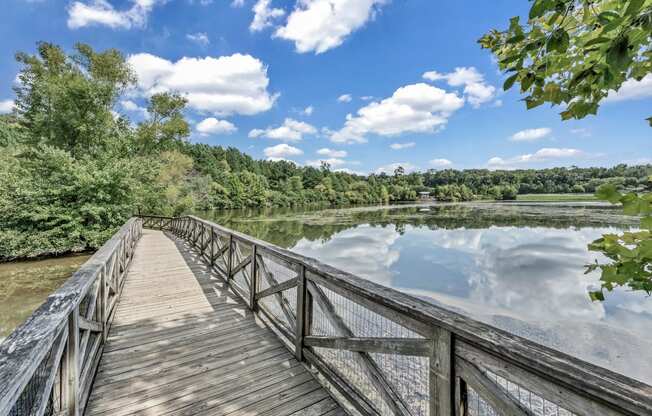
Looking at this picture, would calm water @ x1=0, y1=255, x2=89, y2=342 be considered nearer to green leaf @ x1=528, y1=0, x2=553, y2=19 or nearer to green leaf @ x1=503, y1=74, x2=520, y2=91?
green leaf @ x1=503, y1=74, x2=520, y2=91

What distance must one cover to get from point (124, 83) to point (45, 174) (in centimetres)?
774

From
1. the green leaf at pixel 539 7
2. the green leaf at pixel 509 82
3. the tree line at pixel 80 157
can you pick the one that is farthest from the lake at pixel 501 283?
the green leaf at pixel 539 7

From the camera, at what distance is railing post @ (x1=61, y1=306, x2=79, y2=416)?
163cm

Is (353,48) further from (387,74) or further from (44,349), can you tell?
(44,349)

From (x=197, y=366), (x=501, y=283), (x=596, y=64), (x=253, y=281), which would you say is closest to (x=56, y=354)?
(x=197, y=366)

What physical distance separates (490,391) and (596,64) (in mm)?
1422

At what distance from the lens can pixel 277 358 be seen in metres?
2.64

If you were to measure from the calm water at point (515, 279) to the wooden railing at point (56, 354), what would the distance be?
23.9ft

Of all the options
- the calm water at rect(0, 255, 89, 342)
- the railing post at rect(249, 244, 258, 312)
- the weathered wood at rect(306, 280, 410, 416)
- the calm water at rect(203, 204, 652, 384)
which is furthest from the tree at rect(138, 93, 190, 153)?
the weathered wood at rect(306, 280, 410, 416)

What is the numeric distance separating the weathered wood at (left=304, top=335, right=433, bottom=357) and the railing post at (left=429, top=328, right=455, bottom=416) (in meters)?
0.06

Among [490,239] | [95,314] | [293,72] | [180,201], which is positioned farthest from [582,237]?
[180,201]

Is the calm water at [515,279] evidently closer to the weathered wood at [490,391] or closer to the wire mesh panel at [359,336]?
the wire mesh panel at [359,336]

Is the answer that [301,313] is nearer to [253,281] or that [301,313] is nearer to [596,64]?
[253,281]

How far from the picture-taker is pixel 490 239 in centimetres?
1805
